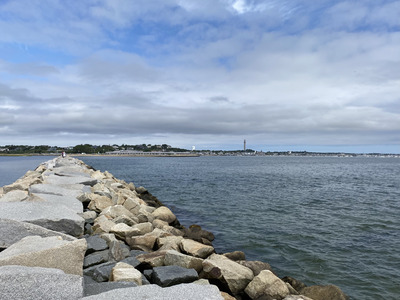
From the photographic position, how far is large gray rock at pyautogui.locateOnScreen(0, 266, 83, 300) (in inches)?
120

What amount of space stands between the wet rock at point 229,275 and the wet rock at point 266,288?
152 millimetres

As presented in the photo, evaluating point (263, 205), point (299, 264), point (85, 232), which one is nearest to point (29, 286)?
point (85, 232)

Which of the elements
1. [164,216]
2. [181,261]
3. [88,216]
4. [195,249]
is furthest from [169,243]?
[164,216]

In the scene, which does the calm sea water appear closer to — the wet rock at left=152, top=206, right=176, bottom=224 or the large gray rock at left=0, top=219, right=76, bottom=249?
the wet rock at left=152, top=206, right=176, bottom=224

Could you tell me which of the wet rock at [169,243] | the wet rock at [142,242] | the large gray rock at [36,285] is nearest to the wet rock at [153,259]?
the wet rock at [169,243]

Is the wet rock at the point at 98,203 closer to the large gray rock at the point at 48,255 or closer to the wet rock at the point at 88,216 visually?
the wet rock at the point at 88,216

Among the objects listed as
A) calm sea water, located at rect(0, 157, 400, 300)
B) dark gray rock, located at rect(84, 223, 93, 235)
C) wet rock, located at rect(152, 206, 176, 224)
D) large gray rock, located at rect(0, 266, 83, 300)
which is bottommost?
calm sea water, located at rect(0, 157, 400, 300)

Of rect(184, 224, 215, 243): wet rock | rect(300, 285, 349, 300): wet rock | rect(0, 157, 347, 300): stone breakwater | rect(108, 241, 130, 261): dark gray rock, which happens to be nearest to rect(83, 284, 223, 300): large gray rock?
rect(0, 157, 347, 300): stone breakwater

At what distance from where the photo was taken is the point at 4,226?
16.3 feet

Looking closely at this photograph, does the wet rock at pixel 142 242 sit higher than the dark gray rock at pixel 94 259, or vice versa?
the dark gray rock at pixel 94 259

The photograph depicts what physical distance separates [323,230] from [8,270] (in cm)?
1004

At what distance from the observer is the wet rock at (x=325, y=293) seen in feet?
17.2

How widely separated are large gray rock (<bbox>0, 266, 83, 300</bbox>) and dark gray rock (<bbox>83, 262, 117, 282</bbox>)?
40.8 inches

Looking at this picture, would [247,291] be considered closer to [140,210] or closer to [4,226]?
[4,226]
